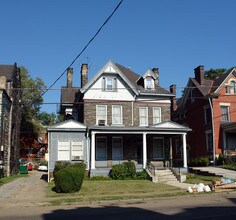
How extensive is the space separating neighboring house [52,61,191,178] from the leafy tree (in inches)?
913

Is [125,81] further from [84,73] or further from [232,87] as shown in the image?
[232,87]

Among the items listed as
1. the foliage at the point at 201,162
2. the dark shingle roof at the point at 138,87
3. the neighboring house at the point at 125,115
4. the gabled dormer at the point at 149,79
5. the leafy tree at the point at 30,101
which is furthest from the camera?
the leafy tree at the point at 30,101

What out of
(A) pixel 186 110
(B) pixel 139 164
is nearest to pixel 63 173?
(B) pixel 139 164

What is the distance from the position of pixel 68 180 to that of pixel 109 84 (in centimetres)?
1469

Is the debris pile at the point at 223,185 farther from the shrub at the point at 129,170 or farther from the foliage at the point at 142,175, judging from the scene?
the shrub at the point at 129,170

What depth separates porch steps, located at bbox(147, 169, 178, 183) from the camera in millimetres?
27419

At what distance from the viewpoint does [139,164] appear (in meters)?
32.3

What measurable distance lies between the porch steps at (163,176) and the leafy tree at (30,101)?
31083 millimetres

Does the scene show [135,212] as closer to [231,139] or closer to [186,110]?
[231,139]

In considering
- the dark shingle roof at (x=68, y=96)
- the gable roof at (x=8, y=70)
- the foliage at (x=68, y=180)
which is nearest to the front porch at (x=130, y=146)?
the dark shingle roof at (x=68, y=96)

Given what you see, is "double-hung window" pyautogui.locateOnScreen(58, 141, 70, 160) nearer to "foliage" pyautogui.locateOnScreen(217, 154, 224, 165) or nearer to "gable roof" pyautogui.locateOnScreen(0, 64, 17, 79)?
"gable roof" pyautogui.locateOnScreen(0, 64, 17, 79)

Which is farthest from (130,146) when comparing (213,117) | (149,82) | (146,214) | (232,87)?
(146,214)

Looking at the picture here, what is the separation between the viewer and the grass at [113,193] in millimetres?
18203

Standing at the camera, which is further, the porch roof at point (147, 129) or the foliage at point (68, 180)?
the porch roof at point (147, 129)
